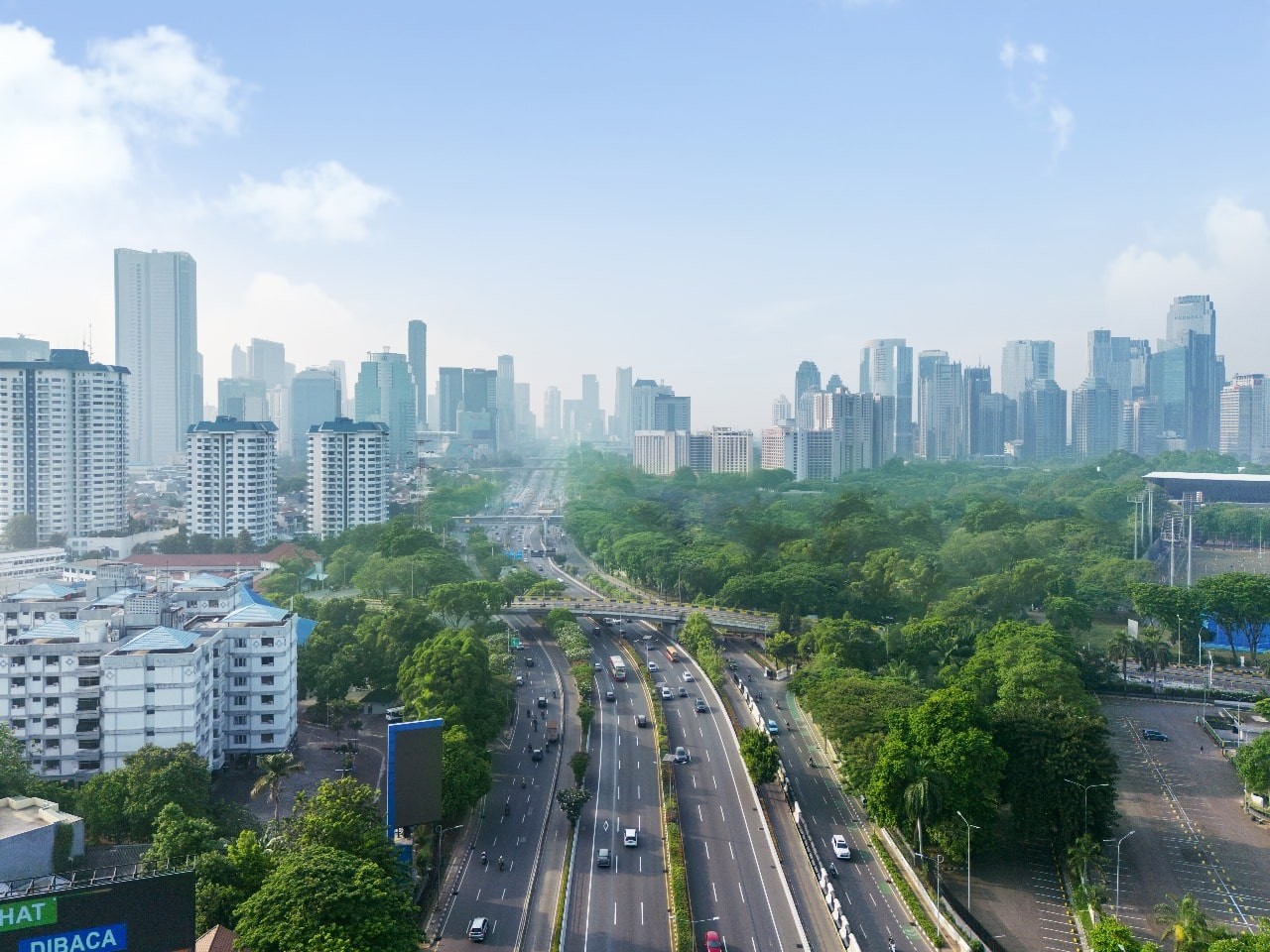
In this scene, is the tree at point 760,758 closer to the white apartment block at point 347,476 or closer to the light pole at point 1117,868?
the light pole at point 1117,868

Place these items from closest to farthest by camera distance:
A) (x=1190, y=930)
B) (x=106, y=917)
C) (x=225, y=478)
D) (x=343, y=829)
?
(x=106, y=917) < (x=1190, y=930) < (x=343, y=829) < (x=225, y=478)

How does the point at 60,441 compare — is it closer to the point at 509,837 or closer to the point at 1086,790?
the point at 509,837

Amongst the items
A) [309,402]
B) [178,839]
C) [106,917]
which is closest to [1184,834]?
[178,839]

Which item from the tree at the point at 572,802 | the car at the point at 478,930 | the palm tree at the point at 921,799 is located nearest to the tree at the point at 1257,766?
the palm tree at the point at 921,799

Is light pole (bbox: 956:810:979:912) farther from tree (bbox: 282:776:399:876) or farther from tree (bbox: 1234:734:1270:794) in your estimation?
tree (bbox: 282:776:399:876)

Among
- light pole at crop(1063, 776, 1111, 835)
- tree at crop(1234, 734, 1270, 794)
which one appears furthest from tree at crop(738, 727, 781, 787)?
tree at crop(1234, 734, 1270, 794)

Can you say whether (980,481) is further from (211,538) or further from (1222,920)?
(1222,920)

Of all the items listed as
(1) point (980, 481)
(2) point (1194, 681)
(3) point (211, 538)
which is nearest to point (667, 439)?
(1) point (980, 481)
